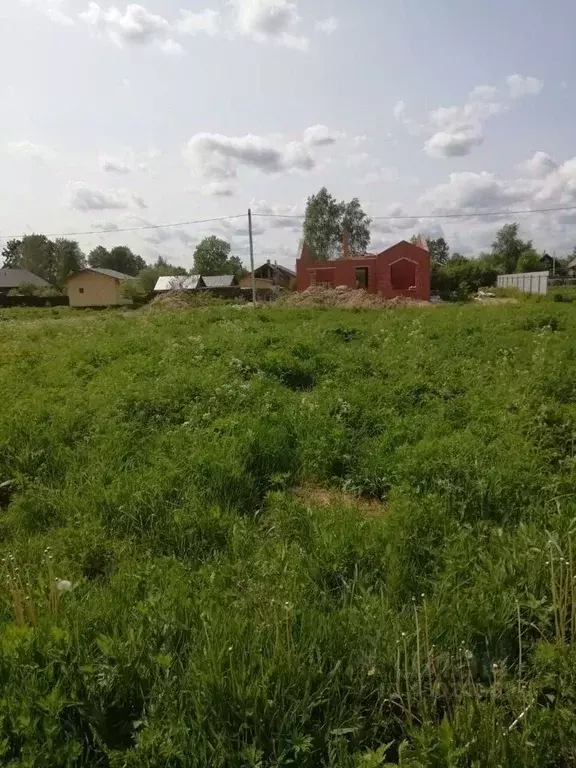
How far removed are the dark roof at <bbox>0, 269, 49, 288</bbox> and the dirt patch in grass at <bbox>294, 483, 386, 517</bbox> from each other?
61.0 meters

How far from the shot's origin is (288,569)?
10.9 feet

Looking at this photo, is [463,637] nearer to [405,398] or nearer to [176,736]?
[176,736]

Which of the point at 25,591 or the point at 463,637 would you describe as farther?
the point at 25,591

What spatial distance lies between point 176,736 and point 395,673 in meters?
0.94

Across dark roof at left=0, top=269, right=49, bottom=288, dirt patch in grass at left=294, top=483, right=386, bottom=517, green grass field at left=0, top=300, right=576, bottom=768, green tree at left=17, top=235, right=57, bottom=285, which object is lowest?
dirt patch in grass at left=294, top=483, right=386, bottom=517

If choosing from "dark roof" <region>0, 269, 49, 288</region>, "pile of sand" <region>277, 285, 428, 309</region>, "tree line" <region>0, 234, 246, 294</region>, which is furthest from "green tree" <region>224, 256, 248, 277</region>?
"pile of sand" <region>277, 285, 428, 309</region>

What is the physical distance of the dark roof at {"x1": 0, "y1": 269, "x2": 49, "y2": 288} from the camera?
59.3 m

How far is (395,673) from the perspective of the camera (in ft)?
7.91

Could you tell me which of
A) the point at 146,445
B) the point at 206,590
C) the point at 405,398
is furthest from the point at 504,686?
the point at 405,398

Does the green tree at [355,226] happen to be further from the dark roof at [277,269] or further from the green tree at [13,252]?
the green tree at [13,252]

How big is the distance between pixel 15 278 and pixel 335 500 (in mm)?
65270

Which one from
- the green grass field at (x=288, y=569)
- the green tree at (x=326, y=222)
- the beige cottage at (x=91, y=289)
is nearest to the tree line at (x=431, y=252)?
the green tree at (x=326, y=222)

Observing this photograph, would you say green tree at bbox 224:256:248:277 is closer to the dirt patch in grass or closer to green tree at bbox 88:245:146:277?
green tree at bbox 88:245:146:277

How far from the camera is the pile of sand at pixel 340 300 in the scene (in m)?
25.2
